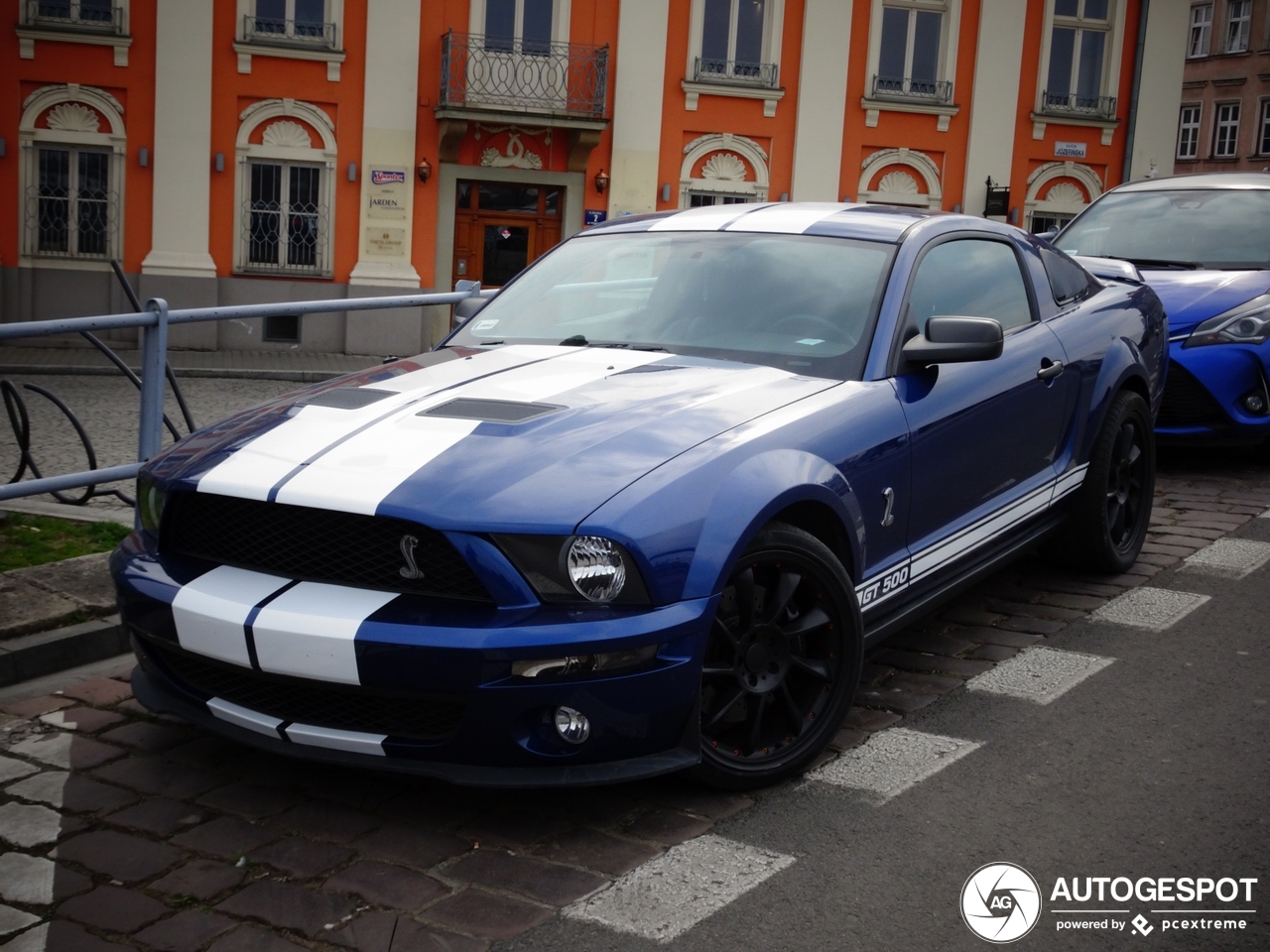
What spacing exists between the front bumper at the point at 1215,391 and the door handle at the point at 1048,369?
133 inches

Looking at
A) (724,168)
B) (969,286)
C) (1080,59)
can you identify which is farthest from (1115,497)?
(1080,59)

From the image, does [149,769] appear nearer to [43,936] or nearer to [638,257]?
[43,936]

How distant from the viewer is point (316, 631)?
10.7 feet

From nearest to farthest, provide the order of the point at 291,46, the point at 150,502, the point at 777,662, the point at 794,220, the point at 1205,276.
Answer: the point at 777,662
the point at 150,502
the point at 794,220
the point at 1205,276
the point at 291,46

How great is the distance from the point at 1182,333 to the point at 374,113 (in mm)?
16411

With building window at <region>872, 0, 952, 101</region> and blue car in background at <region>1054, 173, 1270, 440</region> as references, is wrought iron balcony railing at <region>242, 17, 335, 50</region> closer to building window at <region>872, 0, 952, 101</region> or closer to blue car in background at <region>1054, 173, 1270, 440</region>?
building window at <region>872, 0, 952, 101</region>

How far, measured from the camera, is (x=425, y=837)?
3.43 m

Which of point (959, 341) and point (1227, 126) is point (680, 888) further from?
point (1227, 126)

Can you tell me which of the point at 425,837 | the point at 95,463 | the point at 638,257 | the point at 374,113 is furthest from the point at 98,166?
the point at 425,837

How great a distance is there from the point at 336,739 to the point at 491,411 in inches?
39.7

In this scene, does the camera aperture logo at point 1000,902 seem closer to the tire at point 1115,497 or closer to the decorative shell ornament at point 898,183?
the tire at point 1115,497

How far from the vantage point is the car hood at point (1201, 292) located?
8492mm

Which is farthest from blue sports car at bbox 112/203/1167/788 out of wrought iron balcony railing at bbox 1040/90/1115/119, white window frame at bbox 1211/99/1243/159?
white window frame at bbox 1211/99/1243/159

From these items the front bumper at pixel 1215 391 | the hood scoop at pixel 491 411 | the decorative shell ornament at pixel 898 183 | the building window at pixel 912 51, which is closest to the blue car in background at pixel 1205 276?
the front bumper at pixel 1215 391
